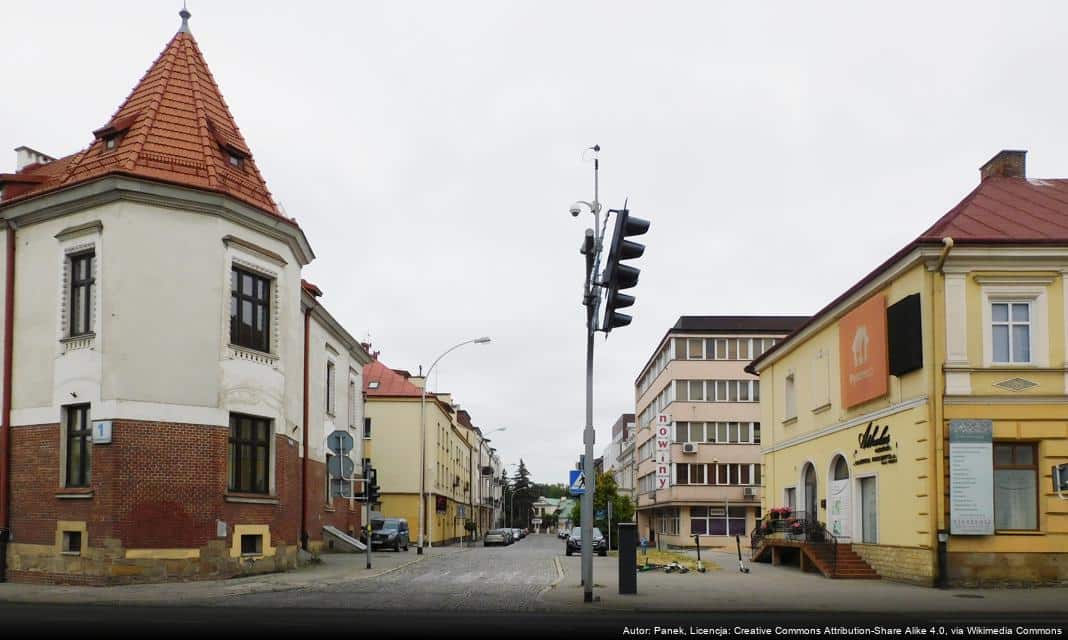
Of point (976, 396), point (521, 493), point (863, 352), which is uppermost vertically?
point (863, 352)

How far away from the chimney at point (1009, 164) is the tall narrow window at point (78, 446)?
23.9 meters

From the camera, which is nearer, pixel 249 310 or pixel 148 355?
pixel 148 355

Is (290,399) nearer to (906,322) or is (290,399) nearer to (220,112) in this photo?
(220,112)

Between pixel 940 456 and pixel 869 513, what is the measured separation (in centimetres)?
501

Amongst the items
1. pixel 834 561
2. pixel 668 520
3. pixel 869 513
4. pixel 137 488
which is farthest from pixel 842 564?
pixel 668 520

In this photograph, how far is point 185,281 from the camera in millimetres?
23609

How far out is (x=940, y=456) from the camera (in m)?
23.3

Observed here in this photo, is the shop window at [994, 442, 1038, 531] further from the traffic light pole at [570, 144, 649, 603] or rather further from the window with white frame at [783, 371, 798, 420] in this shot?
the window with white frame at [783, 371, 798, 420]

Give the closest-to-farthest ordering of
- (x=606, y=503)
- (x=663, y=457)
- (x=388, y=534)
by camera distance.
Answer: (x=663, y=457) → (x=388, y=534) → (x=606, y=503)

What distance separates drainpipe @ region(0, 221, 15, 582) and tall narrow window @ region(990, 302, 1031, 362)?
2259 centimetres

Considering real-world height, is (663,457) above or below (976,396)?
below

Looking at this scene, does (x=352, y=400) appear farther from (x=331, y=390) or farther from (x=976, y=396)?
(x=976, y=396)

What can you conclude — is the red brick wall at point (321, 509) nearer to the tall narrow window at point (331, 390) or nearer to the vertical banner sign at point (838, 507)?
the tall narrow window at point (331, 390)

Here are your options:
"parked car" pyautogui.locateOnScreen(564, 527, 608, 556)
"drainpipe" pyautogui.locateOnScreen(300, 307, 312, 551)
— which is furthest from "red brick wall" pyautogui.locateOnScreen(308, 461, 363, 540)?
"parked car" pyautogui.locateOnScreen(564, 527, 608, 556)
